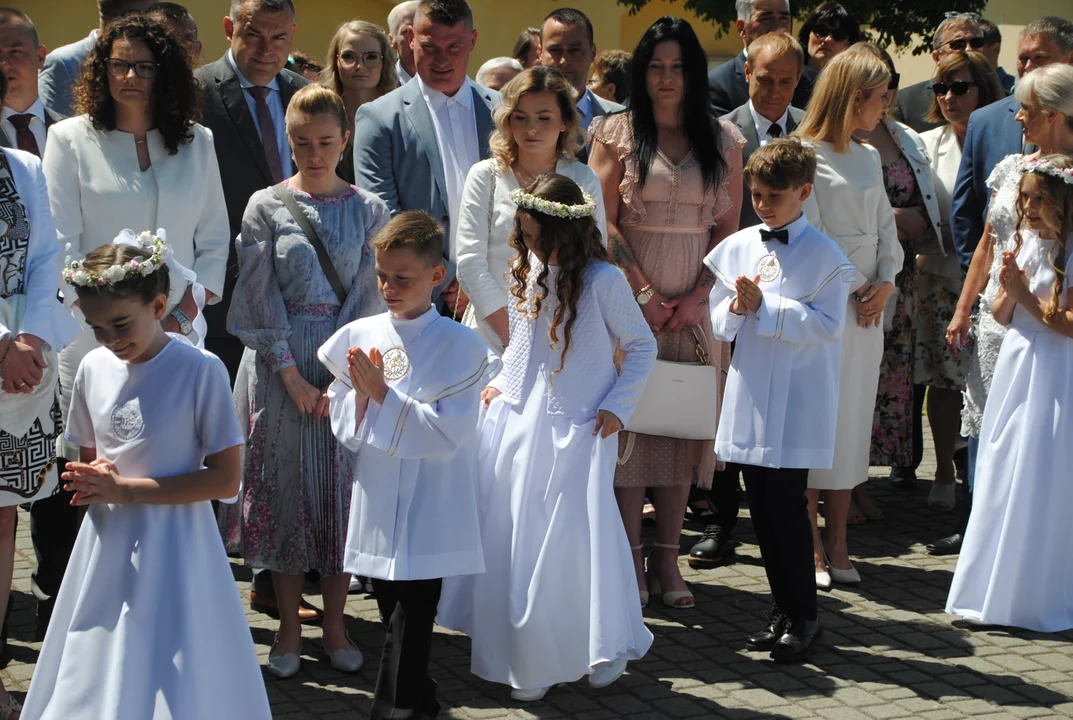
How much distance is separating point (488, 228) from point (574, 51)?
266 centimetres

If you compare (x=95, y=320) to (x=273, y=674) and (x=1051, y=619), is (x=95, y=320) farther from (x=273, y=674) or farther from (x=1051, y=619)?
(x=1051, y=619)

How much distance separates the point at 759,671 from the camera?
18.1ft

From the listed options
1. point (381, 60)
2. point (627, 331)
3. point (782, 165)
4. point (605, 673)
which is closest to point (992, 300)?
point (782, 165)

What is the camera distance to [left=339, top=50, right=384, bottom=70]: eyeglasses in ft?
25.7

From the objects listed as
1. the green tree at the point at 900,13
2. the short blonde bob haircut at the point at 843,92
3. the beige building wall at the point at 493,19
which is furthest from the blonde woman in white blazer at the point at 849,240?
the beige building wall at the point at 493,19

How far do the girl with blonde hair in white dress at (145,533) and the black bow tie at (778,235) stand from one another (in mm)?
2446

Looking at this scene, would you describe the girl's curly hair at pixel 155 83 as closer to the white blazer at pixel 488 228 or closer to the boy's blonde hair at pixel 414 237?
the white blazer at pixel 488 228

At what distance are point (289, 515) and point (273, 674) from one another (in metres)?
0.59

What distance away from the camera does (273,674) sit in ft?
17.5

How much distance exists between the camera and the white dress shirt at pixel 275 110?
6.86 metres

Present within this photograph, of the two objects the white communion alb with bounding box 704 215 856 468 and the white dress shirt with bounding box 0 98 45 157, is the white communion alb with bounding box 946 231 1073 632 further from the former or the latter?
the white dress shirt with bounding box 0 98 45 157

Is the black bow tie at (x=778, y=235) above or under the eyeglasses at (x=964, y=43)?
under

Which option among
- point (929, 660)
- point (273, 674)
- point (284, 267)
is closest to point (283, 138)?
point (284, 267)

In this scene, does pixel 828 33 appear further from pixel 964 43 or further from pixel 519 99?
pixel 519 99
